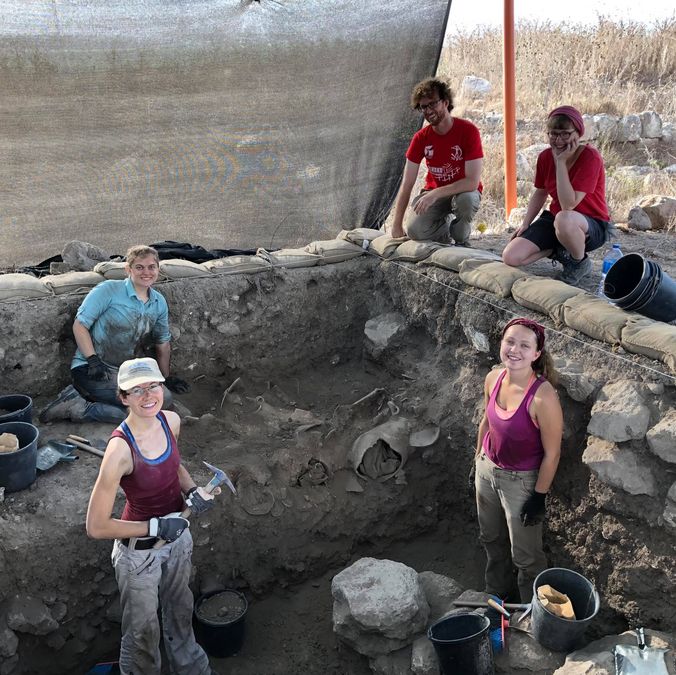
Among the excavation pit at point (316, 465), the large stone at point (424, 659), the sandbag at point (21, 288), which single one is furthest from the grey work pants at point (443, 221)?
the large stone at point (424, 659)

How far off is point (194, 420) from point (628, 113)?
890 centimetres

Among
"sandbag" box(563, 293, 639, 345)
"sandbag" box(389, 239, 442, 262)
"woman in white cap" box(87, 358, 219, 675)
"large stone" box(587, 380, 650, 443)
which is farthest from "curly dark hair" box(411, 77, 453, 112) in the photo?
"woman in white cap" box(87, 358, 219, 675)

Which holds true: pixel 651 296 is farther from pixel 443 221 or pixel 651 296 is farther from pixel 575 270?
pixel 443 221

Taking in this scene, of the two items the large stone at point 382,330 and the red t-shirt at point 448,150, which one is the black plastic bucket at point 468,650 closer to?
the large stone at point 382,330

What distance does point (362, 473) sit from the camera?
184 inches

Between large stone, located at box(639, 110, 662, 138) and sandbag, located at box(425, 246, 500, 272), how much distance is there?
6.75 m

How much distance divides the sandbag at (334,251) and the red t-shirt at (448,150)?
85 cm

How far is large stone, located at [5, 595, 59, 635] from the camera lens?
367cm

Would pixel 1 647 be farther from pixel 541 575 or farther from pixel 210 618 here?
pixel 541 575

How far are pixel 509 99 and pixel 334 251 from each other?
2.54m

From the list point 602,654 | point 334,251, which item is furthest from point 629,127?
point 602,654

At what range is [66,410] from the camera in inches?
182

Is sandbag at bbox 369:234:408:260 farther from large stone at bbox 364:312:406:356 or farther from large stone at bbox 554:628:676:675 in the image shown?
large stone at bbox 554:628:676:675

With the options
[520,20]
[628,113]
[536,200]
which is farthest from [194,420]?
[520,20]
